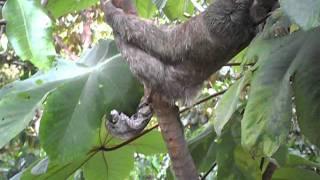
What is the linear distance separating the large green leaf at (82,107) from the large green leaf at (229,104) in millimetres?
184

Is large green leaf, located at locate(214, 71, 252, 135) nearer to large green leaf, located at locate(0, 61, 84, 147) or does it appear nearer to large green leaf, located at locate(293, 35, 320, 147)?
large green leaf, located at locate(293, 35, 320, 147)

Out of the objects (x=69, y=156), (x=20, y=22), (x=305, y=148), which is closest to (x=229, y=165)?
(x=69, y=156)

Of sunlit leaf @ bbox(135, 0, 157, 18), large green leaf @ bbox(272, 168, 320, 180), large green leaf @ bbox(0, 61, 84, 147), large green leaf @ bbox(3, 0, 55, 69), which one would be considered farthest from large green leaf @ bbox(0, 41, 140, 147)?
large green leaf @ bbox(272, 168, 320, 180)

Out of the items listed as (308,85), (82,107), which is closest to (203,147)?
(82,107)

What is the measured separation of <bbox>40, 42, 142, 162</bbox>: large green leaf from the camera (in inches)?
28.8

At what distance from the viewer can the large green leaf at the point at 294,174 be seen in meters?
0.86

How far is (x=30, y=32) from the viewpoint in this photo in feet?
1.82

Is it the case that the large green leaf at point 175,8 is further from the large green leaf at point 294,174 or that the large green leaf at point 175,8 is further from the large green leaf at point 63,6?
the large green leaf at point 294,174

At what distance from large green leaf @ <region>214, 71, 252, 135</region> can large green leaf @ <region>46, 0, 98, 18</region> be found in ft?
1.24

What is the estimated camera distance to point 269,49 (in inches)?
22.1

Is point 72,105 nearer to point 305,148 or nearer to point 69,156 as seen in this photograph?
point 69,156

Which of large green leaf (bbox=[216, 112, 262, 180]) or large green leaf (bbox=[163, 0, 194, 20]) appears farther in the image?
large green leaf (bbox=[163, 0, 194, 20])

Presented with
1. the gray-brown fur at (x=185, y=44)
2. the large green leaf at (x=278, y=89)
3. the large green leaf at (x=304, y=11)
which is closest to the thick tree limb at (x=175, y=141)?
the gray-brown fur at (x=185, y=44)

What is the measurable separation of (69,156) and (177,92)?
19 cm
